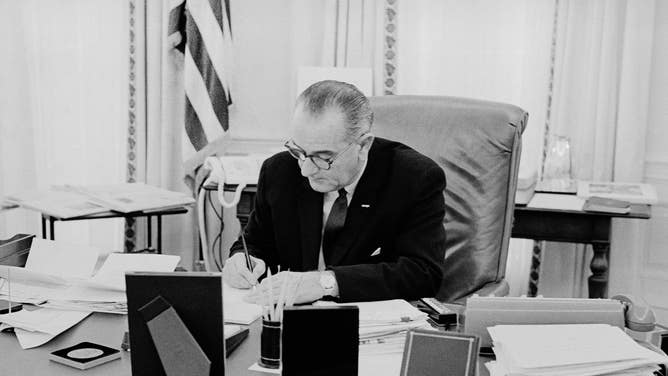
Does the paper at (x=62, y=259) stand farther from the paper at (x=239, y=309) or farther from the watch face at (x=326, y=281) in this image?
the watch face at (x=326, y=281)

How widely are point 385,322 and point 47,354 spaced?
0.56 m

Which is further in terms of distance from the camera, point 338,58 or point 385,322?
point 338,58

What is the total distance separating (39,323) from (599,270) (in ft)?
6.47

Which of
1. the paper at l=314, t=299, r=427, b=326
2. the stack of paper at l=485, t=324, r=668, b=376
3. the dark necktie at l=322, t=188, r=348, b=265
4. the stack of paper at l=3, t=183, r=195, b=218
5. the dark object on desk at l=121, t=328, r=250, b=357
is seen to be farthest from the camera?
the stack of paper at l=3, t=183, r=195, b=218

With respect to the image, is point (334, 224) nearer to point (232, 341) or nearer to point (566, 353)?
point (232, 341)

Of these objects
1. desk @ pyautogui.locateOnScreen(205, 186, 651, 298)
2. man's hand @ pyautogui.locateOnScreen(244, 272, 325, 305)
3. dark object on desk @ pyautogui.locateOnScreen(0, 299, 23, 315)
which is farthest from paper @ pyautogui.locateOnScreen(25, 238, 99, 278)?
desk @ pyautogui.locateOnScreen(205, 186, 651, 298)

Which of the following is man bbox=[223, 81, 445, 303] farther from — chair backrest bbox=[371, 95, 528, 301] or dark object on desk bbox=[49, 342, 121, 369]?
dark object on desk bbox=[49, 342, 121, 369]

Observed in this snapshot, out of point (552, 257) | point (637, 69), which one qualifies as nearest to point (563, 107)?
point (637, 69)

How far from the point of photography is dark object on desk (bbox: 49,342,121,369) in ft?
3.96

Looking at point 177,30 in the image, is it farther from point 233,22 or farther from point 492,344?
point 492,344

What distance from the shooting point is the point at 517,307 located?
4.23 ft

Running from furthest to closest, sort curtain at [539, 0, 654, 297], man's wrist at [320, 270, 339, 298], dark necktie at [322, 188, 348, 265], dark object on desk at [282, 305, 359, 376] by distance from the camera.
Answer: curtain at [539, 0, 654, 297]
dark necktie at [322, 188, 348, 265]
man's wrist at [320, 270, 339, 298]
dark object on desk at [282, 305, 359, 376]

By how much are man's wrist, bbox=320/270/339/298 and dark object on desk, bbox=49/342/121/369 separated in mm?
498

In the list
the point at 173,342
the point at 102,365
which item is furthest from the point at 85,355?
the point at 173,342
